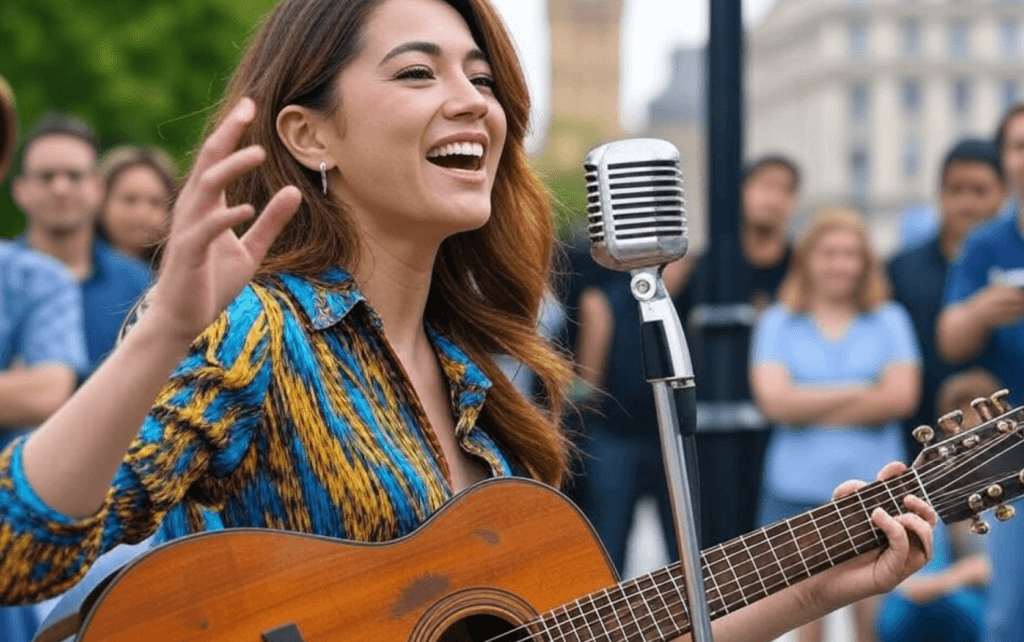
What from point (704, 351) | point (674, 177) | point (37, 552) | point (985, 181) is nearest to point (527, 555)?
point (674, 177)

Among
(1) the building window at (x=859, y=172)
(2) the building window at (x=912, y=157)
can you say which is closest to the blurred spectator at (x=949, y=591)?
(1) the building window at (x=859, y=172)

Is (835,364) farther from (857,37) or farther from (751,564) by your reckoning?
(857,37)

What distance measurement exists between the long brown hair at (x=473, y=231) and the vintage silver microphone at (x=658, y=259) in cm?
68

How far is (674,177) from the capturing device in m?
3.00

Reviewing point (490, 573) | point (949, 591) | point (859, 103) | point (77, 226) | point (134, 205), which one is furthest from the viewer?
point (859, 103)

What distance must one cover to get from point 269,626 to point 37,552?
0.50 m

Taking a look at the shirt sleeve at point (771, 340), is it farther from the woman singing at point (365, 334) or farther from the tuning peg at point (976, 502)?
the tuning peg at point (976, 502)

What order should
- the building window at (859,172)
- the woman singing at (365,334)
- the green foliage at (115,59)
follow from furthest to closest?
the building window at (859,172) → the green foliage at (115,59) → the woman singing at (365,334)

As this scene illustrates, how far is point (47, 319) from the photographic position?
6.41 m

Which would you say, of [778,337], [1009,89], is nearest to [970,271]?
[778,337]

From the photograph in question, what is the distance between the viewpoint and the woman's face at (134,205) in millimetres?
8844

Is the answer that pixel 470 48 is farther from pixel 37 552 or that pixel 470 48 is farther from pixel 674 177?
pixel 37 552

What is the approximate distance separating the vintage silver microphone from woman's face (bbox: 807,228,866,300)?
559 cm

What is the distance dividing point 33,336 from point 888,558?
3.70 meters
